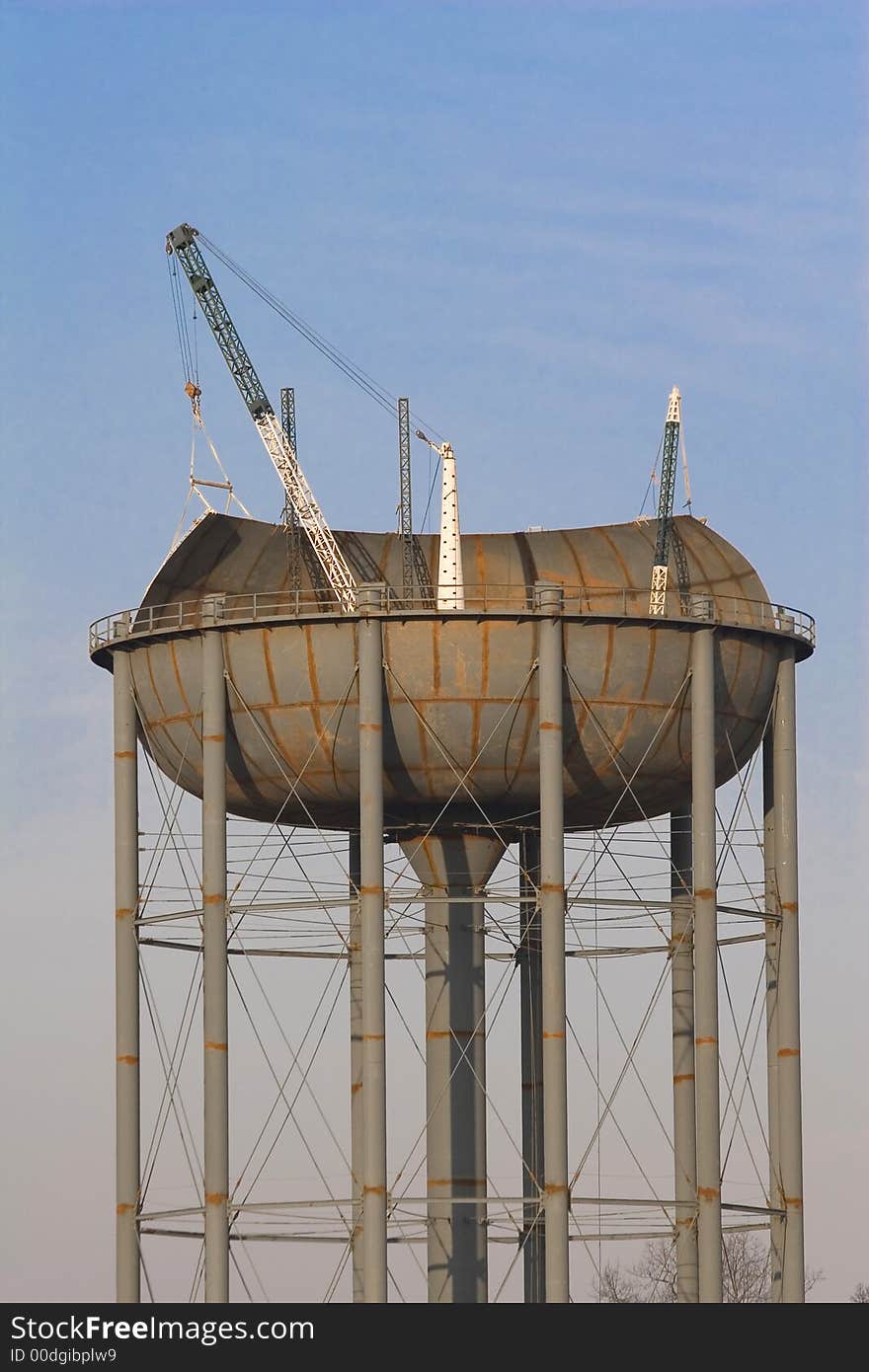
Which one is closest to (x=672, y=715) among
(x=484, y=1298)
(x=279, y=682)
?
(x=279, y=682)

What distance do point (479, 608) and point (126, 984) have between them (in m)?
8.95

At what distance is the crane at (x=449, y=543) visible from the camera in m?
59.0

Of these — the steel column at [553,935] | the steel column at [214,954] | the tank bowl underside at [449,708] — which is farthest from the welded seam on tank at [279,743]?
the steel column at [553,935]

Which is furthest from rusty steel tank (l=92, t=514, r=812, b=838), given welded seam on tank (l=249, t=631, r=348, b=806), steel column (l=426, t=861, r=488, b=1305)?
steel column (l=426, t=861, r=488, b=1305)

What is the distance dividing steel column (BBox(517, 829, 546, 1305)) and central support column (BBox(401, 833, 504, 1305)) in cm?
118

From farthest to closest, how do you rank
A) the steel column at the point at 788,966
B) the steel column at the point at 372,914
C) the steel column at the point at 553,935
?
the steel column at the point at 788,966 < the steel column at the point at 372,914 < the steel column at the point at 553,935

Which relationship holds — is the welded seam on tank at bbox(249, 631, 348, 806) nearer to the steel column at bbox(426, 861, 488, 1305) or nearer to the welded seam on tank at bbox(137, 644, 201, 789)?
the welded seam on tank at bbox(137, 644, 201, 789)

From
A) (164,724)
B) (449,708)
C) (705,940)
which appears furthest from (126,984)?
(705,940)

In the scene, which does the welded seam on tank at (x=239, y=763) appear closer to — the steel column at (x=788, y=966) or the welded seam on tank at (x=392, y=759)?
the welded seam on tank at (x=392, y=759)

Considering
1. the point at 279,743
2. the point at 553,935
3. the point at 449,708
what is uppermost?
the point at 449,708

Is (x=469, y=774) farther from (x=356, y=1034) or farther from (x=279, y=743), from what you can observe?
(x=356, y=1034)

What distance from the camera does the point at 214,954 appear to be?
57.7 meters

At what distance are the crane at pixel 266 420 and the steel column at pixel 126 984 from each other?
4126 mm

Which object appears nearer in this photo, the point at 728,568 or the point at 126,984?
the point at 126,984
